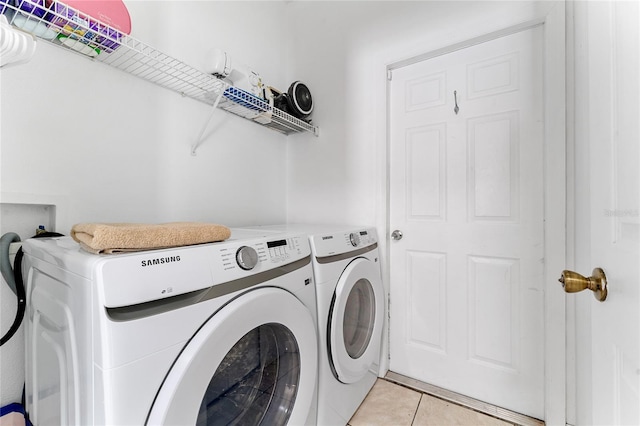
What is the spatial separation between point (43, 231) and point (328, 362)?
1.12 meters

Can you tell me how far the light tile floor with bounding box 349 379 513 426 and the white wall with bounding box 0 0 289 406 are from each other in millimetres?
1221

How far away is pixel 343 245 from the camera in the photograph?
49.7 inches

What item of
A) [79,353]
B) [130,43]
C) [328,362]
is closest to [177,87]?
[130,43]

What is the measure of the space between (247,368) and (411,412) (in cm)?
101

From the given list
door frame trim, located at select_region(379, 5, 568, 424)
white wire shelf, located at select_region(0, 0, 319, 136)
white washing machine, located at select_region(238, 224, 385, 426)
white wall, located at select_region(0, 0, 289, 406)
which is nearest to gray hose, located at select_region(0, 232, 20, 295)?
white wall, located at select_region(0, 0, 289, 406)

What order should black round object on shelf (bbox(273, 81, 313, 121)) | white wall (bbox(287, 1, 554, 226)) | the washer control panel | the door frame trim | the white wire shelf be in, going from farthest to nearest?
black round object on shelf (bbox(273, 81, 313, 121)), white wall (bbox(287, 1, 554, 226)), the door frame trim, the white wire shelf, the washer control panel

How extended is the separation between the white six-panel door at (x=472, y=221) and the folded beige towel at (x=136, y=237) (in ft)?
4.06

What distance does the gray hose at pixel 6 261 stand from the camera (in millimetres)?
859

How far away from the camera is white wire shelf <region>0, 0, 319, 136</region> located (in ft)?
2.79

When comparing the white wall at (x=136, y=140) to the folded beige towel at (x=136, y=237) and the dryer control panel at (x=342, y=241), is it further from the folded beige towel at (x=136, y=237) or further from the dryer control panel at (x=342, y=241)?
the dryer control panel at (x=342, y=241)

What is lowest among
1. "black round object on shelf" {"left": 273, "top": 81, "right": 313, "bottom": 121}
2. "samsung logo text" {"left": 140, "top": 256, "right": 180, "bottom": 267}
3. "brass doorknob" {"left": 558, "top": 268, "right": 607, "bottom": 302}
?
"brass doorknob" {"left": 558, "top": 268, "right": 607, "bottom": 302}

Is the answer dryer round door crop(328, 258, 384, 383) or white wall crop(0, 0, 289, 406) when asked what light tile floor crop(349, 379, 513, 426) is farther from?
white wall crop(0, 0, 289, 406)

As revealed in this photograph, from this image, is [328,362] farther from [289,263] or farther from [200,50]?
[200,50]

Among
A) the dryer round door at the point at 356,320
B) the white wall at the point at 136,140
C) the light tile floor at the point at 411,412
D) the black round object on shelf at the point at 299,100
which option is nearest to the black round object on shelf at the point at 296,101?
the black round object on shelf at the point at 299,100
